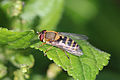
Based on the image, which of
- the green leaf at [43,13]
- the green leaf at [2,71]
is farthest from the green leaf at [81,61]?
the green leaf at [43,13]

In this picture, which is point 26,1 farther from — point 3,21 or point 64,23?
point 64,23

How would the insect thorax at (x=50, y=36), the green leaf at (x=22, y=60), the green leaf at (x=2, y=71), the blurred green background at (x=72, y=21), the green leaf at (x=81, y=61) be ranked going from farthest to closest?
the blurred green background at (x=72, y=21) < the insect thorax at (x=50, y=36) < the green leaf at (x=22, y=60) < the green leaf at (x=2, y=71) < the green leaf at (x=81, y=61)

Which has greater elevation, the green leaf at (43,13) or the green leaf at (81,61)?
the green leaf at (43,13)

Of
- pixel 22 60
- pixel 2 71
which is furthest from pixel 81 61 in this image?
pixel 2 71

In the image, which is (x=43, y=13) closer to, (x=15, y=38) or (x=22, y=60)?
(x=22, y=60)

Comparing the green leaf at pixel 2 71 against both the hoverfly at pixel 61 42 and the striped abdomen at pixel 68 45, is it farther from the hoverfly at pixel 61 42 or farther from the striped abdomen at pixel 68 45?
the striped abdomen at pixel 68 45

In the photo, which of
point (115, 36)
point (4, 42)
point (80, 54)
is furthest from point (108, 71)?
point (4, 42)
